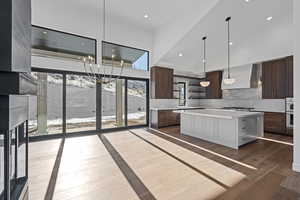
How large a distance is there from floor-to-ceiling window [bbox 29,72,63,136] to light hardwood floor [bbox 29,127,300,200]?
2.37ft

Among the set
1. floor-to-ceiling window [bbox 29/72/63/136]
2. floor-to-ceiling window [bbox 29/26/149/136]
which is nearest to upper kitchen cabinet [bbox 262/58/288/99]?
floor-to-ceiling window [bbox 29/26/149/136]

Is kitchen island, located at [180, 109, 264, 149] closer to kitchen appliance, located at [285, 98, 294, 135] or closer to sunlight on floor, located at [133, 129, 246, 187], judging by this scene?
sunlight on floor, located at [133, 129, 246, 187]

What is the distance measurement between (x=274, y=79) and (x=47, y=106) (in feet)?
26.0

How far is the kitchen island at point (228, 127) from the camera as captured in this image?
4.05 meters

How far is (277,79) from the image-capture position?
5641 mm

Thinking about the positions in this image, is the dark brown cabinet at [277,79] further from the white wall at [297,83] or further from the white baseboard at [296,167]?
the white baseboard at [296,167]

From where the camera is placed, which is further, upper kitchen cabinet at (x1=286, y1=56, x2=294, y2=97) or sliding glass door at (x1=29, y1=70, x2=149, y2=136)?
upper kitchen cabinet at (x1=286, y1=56, x2=294, y2=97)

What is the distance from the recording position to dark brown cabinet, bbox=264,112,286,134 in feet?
18.0

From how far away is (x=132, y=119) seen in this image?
6820 mm

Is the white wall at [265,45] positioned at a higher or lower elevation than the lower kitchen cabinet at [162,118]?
higher

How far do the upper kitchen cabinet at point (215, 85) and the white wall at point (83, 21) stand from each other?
4.11 meters

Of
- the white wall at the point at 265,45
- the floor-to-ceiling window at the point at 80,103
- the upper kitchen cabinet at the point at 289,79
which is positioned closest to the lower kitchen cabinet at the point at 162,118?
the floor-to-ceiling window at the point at 80,103

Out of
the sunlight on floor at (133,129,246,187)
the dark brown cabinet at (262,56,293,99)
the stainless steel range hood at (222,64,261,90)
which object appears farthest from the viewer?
the stainless steel range hood at (222,64,261,90)

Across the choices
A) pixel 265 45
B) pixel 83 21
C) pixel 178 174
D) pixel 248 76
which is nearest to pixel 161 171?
pixel 178 174
